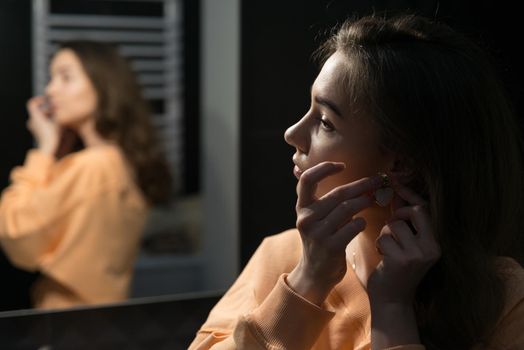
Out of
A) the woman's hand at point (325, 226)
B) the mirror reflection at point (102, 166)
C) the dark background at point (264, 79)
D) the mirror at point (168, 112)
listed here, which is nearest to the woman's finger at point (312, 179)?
the woman's hand at point (325, 226)

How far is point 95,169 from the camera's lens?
8.67 ft

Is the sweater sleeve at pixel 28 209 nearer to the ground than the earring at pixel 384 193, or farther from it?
nearer to the ground

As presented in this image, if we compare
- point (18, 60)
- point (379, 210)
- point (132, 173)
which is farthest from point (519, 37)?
point (18, 60)

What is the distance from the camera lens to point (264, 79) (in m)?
2.51

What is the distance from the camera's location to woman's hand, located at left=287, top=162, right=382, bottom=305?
1.43m

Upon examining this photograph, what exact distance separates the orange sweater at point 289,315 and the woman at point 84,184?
966 millimetres

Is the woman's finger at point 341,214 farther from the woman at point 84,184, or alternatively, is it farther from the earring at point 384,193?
the woman at point 84,184

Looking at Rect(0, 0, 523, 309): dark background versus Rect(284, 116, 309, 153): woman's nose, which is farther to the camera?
Rect(0, 0, 523, 309): dark background

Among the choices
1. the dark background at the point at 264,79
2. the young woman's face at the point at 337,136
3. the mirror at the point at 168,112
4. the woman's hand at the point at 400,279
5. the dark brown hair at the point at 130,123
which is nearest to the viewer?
the woman's hand at the point at 400,279

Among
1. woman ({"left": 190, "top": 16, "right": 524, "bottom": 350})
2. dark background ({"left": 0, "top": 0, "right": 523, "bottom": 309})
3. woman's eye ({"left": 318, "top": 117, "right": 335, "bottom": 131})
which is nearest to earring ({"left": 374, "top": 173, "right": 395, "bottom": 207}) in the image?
woman ({"left": 190, "top": 16, "right": 524, "bottom": 350})

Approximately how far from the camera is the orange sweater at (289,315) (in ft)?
4.73

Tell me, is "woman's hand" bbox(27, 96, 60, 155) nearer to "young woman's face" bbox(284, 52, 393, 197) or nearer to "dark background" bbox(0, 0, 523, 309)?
"dark background" bbox(0, 0, 523, 309)

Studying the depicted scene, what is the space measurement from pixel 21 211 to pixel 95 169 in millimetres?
281

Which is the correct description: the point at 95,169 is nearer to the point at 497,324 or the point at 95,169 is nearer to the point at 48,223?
the point at 48,223
